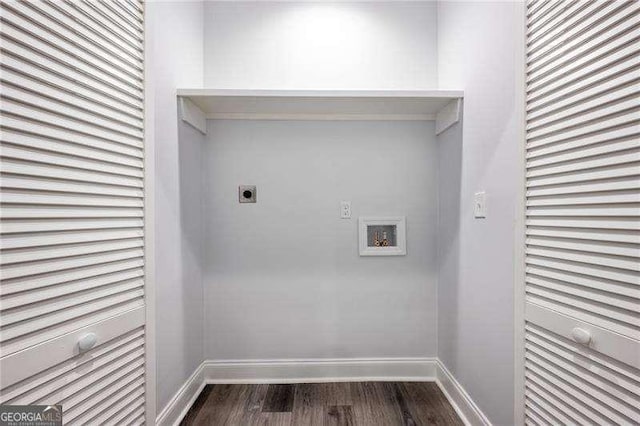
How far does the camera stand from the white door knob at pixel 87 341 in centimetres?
106

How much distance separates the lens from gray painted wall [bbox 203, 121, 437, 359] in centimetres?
244

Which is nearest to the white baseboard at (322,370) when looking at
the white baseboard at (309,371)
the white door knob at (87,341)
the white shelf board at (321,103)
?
the white baseboard at (309,371)

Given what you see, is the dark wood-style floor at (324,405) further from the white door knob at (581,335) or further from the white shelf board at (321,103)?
the white shelf board at (321,103)

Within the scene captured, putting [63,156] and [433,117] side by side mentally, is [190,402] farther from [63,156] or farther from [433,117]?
[433,117]

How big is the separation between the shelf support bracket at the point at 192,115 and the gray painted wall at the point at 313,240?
10cm

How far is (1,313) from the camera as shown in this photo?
2.73 ft

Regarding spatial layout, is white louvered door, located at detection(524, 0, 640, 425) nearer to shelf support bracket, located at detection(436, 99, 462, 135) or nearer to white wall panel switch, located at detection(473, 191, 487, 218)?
white wall panel switch, located at detection(473, 191, 487, 218)

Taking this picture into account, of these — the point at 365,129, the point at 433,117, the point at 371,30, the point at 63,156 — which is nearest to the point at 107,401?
the point at 63,156

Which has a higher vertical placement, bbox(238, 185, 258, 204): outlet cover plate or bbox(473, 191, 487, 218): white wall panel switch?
bbox(238, 185, 258, 204): outlet cover plate

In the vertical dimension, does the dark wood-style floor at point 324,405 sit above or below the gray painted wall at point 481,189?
below

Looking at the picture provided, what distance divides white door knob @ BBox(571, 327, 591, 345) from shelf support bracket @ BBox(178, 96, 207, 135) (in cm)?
196

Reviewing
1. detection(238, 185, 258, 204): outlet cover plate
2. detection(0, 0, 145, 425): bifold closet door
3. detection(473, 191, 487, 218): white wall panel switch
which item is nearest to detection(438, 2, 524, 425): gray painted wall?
detection(473, 191, 487, 218): white wall panel switch

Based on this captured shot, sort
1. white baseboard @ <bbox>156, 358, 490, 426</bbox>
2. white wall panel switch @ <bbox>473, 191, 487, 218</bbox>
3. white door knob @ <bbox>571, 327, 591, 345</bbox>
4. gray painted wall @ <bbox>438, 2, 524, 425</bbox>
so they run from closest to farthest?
1. white door knob @ <bbox>571, 327, 591, 345</bbox>
2. gray painted wall @ <bbox>438, 2, 524, 425</bbox>
3. white wall panel switch @ <bbox>473, 191, 487, 218</bbox>
4. white baseboard @ <bbox>156, 358, 490, 426</bbox>

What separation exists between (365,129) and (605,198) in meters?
1.61
